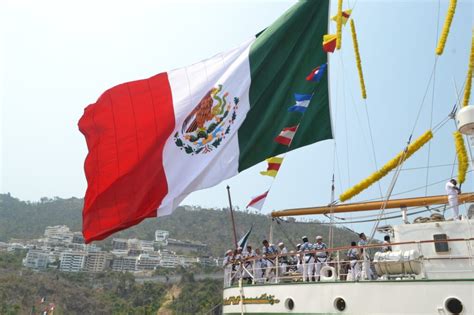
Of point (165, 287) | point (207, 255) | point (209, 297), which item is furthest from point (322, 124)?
point (207, 255)

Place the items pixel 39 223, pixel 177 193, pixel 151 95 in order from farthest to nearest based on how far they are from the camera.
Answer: pixel 39 223, pixel 151 95, pixel 177 193

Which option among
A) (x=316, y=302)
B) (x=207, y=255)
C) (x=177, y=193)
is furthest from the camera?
(x=207, y=255)

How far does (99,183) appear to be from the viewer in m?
10.7

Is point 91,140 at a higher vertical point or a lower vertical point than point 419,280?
higher

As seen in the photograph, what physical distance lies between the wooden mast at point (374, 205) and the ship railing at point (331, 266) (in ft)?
6.17

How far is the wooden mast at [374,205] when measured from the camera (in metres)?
12.1

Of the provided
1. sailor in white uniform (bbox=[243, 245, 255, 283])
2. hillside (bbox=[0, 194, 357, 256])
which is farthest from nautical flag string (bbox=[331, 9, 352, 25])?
hillside (bbox=[0, 194, 357, 256])

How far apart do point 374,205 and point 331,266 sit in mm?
3448

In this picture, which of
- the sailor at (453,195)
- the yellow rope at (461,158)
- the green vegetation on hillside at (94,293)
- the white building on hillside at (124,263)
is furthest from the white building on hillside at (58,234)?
the sailor at (453,195)

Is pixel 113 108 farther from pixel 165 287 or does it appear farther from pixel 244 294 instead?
pixel 165 287

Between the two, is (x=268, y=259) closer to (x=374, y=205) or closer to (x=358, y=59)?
(x=374, y=205)

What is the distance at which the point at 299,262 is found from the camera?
11.3m

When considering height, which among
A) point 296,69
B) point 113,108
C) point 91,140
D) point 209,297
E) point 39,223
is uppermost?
point 39,223

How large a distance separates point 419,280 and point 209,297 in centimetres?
8581
